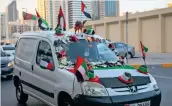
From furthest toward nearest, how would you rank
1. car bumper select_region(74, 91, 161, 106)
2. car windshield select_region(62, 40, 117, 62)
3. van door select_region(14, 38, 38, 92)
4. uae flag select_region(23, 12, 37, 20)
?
uae flag select_region(23, 12, 37, 20), van door select_region(14, 38, 38, 92), car windshield select_region(62, 40, 117, 62), car bumper select_region(74, 91, 161, 106)

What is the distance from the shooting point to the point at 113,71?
5332 millimetres

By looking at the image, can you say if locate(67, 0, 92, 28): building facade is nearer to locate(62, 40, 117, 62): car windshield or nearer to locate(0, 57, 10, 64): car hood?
locate(0, 57, 10, 64): car hood

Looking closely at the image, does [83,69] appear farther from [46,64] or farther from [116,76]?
[46,64]

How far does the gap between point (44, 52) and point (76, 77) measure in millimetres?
1538

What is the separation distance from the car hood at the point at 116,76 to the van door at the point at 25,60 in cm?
206

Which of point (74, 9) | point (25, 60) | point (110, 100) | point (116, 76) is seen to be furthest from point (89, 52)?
point (74, 9)

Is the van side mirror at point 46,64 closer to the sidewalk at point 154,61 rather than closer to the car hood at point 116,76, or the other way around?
the car hood at point 116,76

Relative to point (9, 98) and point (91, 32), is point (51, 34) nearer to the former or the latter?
point (91, 32)

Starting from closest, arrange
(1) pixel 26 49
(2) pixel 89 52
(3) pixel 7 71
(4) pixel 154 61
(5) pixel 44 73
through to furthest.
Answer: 1. (5) pixel 44 73
2. (2) pixel 89 52
3. (1) pixel 26 49
4. (3) pixel 7 71
5. (4) pixel 154 61

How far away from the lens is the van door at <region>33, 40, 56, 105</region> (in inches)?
226

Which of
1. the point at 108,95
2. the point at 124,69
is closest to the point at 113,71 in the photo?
the point at 124,69

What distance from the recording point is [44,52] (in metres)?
6.30

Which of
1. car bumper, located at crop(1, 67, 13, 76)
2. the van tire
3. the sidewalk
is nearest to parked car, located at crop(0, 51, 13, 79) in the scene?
car bumper, located at crop(1, 67, 13, 76)

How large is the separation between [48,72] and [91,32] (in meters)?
1.50
